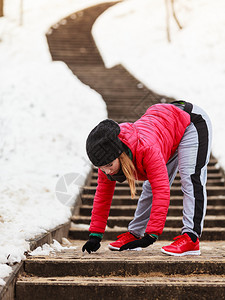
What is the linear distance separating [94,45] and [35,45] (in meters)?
2.44

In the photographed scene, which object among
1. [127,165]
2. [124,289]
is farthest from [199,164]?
[124,289]

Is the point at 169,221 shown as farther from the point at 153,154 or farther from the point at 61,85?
the point at 61,85

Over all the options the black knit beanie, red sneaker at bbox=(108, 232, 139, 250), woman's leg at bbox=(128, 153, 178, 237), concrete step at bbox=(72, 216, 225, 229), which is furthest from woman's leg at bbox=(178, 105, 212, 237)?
concrete step at bbox=(72, 216, 225, 229)

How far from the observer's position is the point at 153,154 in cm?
255

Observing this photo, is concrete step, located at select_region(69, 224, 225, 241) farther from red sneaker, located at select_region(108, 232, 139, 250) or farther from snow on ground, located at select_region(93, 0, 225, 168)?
snow on ground, located at select_region(93, 0, 225, 168)

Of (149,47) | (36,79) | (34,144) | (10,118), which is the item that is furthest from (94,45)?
(34,144)

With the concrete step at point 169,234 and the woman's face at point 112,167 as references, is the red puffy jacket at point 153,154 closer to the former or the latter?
the woman's face at point 112,167

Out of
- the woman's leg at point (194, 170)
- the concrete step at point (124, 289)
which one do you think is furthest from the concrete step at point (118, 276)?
the woman's leg at point (194, 170)

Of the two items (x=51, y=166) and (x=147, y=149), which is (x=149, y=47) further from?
(x=147, y=149)

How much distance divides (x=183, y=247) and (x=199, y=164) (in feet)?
2.11

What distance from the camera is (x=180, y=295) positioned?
2.27 m

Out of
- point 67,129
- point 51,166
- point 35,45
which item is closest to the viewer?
point 51,166

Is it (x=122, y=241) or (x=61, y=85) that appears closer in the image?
(x=122, y=241)

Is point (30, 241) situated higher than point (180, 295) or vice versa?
point (180, 295)
